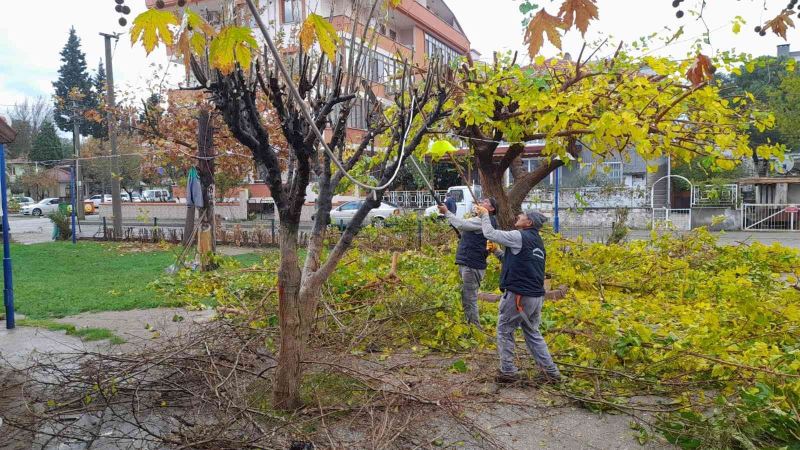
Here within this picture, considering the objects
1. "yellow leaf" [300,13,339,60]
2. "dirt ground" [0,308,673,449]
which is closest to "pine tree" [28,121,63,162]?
"dirt ground" [0,308,673,449]

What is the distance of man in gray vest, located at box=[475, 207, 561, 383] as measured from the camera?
5285 mm

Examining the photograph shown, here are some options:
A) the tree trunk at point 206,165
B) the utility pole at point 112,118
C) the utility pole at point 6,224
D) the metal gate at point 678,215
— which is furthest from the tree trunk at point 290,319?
the metal gate at point 678,215

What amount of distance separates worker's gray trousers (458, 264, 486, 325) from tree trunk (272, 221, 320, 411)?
9.40ft

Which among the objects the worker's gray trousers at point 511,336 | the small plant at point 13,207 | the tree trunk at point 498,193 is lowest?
the worker's gray trousers at point 511,336

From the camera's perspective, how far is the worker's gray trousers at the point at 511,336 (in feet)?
17.3

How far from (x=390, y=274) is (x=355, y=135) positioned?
40.0ft

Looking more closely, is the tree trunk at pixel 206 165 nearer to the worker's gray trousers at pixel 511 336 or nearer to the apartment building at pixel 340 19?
the apartment building at pixel 340 19

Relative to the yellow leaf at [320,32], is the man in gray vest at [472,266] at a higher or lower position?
lower

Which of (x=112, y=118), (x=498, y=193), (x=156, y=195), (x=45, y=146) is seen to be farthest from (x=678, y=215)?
(x=45, y=146)

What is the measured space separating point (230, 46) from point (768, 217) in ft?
89.3

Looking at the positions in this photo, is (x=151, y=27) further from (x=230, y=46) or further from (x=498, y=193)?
(x=498, y=193)

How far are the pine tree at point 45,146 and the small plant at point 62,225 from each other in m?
39.8

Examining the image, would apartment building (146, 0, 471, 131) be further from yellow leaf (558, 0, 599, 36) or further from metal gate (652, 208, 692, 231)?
metal gate (652, 208, 692, 231)

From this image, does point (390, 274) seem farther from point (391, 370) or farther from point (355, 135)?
point (355, 135)
